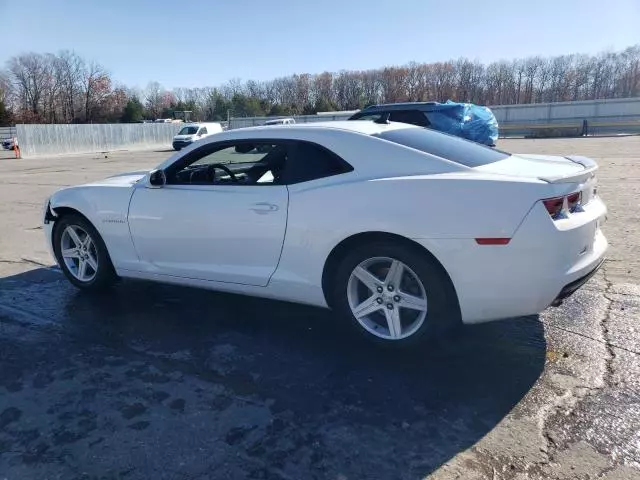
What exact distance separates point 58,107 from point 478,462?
308 ft

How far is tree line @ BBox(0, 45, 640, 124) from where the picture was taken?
259 feet

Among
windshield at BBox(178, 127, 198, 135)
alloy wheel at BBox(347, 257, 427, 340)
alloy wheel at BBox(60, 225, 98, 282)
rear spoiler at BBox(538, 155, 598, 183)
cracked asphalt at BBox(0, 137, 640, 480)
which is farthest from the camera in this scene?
windshield at BBox(178, 127, 198, 135)

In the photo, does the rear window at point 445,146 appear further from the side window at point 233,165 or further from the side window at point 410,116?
the side window at point 410,116

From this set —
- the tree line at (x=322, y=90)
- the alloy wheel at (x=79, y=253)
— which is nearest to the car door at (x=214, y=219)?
the alloy wheel at (x=79, y=253)

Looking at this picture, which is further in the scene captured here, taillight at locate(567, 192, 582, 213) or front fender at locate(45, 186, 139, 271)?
front fender at locate(45, 186, 139, 271)

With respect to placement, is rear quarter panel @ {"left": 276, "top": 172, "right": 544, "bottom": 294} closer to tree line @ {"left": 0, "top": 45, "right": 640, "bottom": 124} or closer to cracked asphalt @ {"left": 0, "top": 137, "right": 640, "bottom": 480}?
cracked asphalt @ {"left": 0, "top": 137, "right": 640, "bottom": 480}

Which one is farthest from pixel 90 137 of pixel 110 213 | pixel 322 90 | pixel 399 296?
pixel 322 90

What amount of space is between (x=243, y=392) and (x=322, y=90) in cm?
10035

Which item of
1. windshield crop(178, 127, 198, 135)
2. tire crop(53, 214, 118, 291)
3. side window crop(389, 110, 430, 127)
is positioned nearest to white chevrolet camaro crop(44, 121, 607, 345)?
tire crop(53, 214, 118, 291)

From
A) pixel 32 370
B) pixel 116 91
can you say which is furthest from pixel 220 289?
pixel 116 91

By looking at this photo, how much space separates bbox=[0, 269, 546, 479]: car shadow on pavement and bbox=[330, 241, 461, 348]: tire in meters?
0.18

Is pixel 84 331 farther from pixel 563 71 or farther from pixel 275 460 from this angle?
pixel 563 71

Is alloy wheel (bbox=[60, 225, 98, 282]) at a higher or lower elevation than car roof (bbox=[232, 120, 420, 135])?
lower

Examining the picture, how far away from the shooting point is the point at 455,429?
2.62 metres
